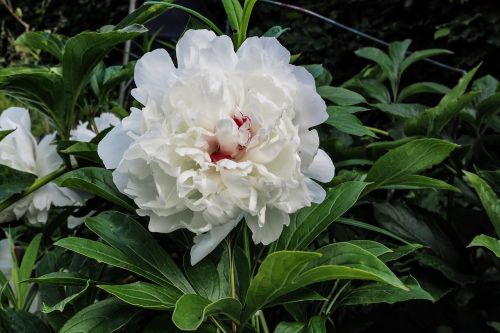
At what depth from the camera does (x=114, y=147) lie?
24.2 inches

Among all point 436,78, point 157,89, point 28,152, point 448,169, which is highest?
point 157,89

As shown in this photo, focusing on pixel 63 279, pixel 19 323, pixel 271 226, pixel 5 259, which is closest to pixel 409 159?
pixel 271 226

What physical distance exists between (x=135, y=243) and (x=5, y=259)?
39 centimetres

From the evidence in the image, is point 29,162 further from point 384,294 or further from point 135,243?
point 384,294

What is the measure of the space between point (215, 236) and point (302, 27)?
10.2ft

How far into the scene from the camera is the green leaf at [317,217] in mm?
642

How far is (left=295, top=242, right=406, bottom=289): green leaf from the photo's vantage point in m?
0.51

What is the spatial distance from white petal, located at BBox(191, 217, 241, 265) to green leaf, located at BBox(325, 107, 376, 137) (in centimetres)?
25

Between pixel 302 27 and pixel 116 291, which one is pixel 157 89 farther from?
pixel 302 27

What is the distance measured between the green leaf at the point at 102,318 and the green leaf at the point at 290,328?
159 millimetres

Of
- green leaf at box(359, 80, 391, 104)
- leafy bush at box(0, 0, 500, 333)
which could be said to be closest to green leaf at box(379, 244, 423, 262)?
Result: leafy bush at box(0, 0, 500, 333)

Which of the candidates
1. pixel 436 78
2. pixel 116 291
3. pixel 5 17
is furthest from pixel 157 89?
pixel 5 17

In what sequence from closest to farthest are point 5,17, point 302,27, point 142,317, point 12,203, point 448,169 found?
1. point 142,317
2. point 12,203
3. point 448,169
4. point 302,27
5. point 5,17

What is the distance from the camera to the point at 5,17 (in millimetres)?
5805
